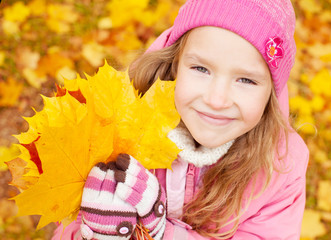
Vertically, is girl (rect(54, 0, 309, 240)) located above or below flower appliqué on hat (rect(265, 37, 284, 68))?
below

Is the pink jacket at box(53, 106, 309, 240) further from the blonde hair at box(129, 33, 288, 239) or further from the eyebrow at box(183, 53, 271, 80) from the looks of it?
the eyebrow at box(183, 53, 271, 80)

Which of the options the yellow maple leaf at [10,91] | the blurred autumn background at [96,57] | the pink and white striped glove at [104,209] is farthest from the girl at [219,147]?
the yellow maple leaf at [10,91]

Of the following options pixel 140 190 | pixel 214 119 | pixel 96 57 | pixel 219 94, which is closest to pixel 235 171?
pixel 214 119

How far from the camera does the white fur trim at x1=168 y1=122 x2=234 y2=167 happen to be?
4.07ft

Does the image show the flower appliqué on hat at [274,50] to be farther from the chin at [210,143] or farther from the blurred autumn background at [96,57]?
the blurred autumn background at [96,57]

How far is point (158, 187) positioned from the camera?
37.5 inches

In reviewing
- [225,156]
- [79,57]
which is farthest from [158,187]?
[79,57]

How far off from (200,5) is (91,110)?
500 mm

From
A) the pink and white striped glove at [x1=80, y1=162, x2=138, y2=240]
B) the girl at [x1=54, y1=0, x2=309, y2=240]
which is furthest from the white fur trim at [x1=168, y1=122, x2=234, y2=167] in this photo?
the pink and white striped glove at [x1=80, y1=162, x2=138, y2=240]

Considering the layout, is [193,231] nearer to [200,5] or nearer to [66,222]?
[66,222]

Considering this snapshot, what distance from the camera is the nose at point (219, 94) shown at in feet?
3.38

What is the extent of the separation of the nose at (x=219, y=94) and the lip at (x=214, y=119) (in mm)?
60

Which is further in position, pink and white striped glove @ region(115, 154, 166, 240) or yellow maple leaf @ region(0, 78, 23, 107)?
yellow maple leaf @ region(0, 78, 23, 107)

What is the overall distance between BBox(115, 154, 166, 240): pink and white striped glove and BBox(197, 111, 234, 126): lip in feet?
0.91
